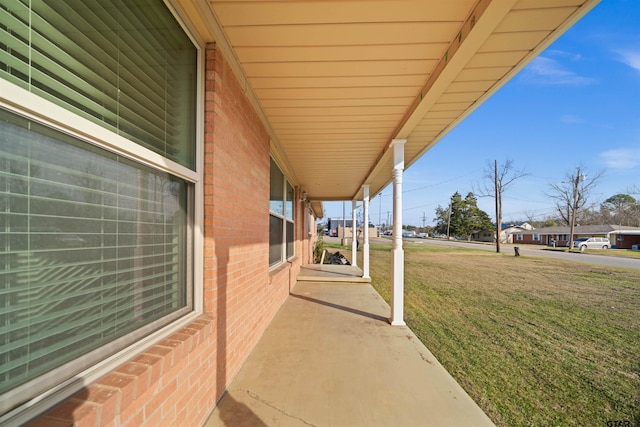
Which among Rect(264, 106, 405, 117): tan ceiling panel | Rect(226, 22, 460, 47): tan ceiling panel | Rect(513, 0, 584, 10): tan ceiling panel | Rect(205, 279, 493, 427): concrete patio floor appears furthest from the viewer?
Rect(264, 106, 405, 117): tan ceiling panel

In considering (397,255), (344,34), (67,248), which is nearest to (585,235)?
(397,255)

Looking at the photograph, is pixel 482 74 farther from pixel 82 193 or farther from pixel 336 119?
pixel 82 193

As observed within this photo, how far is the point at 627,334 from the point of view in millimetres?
4449

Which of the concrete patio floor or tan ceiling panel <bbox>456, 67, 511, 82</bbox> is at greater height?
tan ceiling panel <bbox>456, 67, 511, 82</bbox>

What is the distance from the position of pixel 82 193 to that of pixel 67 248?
8.5 inches

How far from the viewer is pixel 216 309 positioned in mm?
1944

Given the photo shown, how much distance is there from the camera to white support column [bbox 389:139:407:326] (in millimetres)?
3877

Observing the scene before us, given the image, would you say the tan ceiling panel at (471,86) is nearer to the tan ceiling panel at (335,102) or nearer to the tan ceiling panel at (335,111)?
the tan ceiling panel at (335,102)

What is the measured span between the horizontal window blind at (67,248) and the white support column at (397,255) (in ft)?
10.3

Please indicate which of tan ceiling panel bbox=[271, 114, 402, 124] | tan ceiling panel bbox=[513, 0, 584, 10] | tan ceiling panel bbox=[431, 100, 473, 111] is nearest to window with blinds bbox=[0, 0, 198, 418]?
tan ceiling panel bbox=[271, 114, 402, 124]

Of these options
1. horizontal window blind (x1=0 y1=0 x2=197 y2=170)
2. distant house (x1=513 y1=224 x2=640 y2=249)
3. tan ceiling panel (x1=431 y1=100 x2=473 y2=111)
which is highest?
tan ceiling panel (x1=431 y1=100 x2=473 y2=111)

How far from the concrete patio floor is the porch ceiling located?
8.56 feet

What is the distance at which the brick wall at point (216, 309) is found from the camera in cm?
108

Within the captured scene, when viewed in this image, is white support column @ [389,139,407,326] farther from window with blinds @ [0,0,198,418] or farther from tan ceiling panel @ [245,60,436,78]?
A: window with blinds @ [0,0,198,418]
